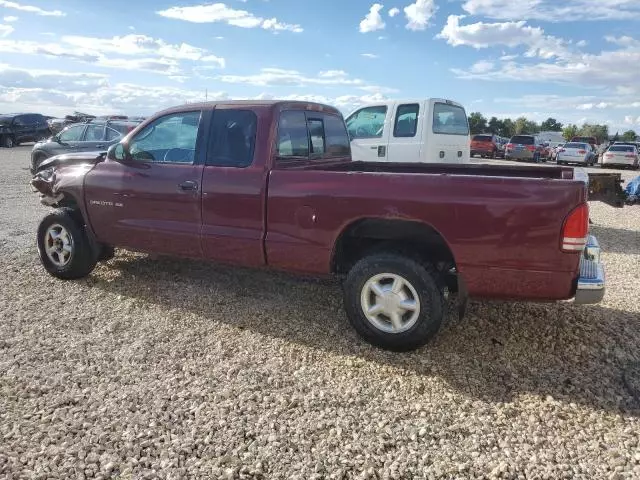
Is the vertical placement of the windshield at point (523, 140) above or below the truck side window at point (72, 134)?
above

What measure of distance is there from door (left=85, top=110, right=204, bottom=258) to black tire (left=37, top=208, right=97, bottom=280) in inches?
9.0

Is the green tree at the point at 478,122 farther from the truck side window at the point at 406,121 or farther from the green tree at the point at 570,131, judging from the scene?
the truck side window at the point at 406,121

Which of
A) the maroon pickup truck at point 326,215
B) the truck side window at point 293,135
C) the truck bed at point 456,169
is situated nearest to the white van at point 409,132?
the truck bed at point 456,169

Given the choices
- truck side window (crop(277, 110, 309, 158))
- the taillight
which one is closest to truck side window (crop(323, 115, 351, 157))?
truck side window (crop(277, 110, 309, 158))

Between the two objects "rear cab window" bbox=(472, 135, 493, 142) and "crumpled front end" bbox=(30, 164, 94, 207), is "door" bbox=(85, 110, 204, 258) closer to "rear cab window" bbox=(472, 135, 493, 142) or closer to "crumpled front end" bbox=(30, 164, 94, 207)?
"crumpled front end" bbox=(30, 164, 94, 207)

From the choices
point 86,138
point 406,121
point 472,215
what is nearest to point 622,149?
point 406,121

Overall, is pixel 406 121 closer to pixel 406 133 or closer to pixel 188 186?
pixel 406 133

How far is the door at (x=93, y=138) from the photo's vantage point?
12.7 m

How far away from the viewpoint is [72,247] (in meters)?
5.17

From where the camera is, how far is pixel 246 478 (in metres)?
2.50

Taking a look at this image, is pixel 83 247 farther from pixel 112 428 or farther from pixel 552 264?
pixel 552 264

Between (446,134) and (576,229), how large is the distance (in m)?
5.92

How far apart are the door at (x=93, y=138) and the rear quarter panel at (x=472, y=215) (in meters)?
10.3

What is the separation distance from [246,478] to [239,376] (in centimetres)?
100
